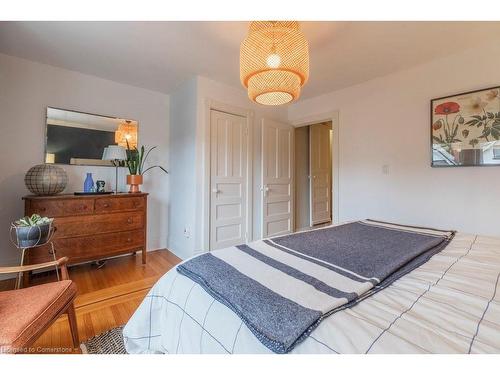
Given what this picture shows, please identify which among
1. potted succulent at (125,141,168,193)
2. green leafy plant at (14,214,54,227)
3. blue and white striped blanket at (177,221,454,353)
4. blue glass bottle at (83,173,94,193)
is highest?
potted succulent at (125,141,168,193)

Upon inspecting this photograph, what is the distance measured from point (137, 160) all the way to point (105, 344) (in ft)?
6.51

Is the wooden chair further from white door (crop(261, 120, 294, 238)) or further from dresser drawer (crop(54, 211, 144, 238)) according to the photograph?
white door (crop(261, 120, 294, 238))

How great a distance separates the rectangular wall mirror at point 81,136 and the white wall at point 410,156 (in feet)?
9.11

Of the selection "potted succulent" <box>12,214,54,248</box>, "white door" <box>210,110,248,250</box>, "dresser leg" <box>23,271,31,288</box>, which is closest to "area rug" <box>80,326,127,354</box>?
"potted succulent" <box>12,214,54,248</box>

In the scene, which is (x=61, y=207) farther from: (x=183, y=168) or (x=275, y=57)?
(x=275, y=57)

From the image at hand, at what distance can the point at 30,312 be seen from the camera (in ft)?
3.23

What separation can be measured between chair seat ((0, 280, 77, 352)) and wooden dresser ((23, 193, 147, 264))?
113 cm

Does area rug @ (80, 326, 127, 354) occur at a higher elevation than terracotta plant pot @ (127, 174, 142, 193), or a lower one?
lower

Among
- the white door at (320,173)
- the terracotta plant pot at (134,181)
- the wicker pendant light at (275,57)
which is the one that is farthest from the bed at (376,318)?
the white door at (320,173)

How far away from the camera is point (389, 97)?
260 cm

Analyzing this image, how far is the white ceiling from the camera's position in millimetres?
1768

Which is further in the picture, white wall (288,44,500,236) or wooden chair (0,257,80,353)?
white wall (288,44,500,236)

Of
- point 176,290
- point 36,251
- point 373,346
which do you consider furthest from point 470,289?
point 36,251

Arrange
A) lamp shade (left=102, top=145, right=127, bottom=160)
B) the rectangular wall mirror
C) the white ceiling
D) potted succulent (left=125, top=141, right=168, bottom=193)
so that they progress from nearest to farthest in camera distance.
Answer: the white ceiling → the rectangular wall mirror → lamp shade (left=102, top=145, right=127, bottom=160) → potted succulent (left=125, top=141, right=168, bottom=193)
